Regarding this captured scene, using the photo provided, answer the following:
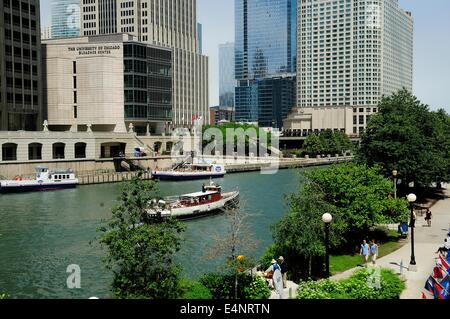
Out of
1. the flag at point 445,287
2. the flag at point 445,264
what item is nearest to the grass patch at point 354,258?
the flag at point 445,264

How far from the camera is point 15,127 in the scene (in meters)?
124

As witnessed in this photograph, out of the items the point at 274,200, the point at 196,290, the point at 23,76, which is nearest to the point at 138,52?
the point at 23,76

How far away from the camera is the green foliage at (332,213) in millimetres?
31938

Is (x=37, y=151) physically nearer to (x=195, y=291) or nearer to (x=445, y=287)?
(x=195, y=291)

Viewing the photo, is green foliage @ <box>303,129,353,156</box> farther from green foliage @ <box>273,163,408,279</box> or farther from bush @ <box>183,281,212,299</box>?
bush @ <box>183,281,212,299</box>

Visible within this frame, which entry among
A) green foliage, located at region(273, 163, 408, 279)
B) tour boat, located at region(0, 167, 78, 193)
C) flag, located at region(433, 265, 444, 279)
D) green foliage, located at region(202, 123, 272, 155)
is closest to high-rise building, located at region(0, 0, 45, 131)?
tour boat, located at region(0, 167, 78, 193)

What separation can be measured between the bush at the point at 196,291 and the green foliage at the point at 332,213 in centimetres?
781

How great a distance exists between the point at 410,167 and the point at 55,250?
3627 cm

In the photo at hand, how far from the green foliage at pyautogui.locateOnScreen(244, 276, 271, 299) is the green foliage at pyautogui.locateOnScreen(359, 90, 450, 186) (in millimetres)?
34200

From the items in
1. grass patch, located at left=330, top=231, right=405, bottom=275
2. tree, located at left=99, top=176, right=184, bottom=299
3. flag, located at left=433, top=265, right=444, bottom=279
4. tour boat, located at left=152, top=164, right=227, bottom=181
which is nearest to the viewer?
tree, located at left=99, top=176, right=184, bottom=299

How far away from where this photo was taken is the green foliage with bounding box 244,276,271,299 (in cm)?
2515

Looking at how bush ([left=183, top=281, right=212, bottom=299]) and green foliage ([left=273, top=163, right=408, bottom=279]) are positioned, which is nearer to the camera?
bush ([left=183, top=281, right=212, bottom=299])

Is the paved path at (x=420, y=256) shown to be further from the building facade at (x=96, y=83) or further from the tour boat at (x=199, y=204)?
the building facade at (x=96, y=83)
